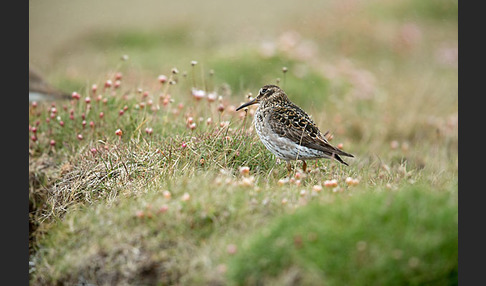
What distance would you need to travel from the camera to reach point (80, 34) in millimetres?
19688

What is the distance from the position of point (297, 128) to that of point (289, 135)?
181 millimetres

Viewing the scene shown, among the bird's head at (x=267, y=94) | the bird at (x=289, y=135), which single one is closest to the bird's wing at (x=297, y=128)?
the bird at (x=289, y=135)

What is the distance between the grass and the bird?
0.82ft

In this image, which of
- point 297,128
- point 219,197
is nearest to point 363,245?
point 219,197

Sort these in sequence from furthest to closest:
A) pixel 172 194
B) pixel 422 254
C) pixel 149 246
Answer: pixel 172 194, pixel 149 246, pixel 422 254

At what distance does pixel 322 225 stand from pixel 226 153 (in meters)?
2.53

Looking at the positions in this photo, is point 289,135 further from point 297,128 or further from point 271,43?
point 271,43

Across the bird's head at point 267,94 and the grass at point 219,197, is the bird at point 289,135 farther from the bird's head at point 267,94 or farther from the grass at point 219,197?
the grass at point 219,197

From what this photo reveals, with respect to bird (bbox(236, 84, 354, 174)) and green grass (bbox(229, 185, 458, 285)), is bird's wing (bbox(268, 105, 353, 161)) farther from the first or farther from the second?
green grass (bbox(229, 185, 458, 285))

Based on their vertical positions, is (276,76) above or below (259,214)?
below

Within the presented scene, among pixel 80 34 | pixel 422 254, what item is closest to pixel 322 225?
pixel 422 254

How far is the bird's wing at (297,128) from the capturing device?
24.3 feet

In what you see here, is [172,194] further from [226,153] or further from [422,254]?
[422,254]

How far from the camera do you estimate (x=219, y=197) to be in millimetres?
6156
